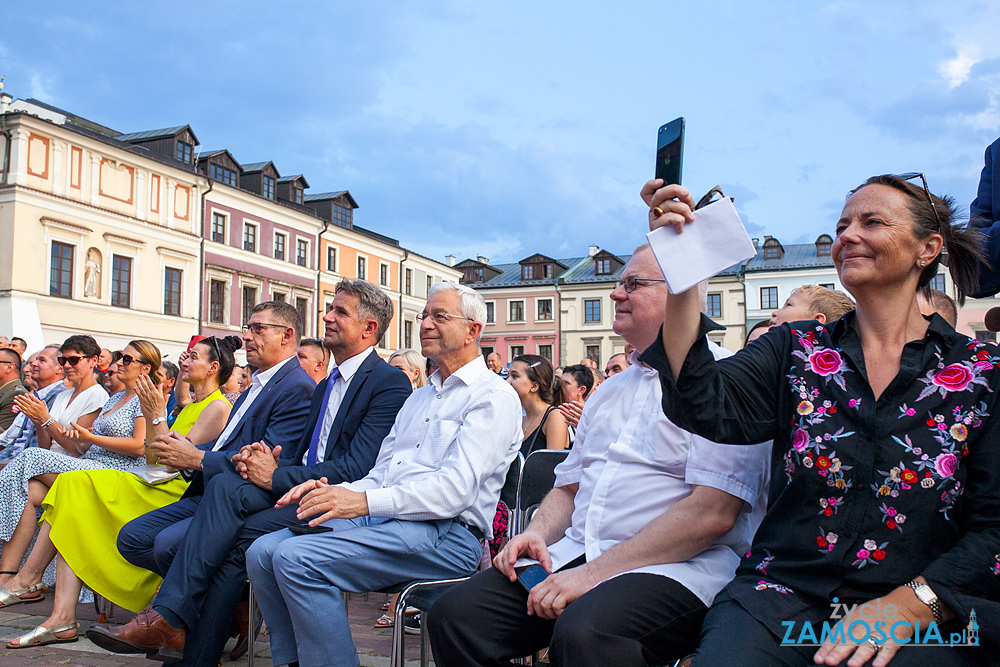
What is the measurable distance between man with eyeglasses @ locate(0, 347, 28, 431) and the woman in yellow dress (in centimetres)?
282

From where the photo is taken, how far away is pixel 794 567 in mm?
Result: 2082

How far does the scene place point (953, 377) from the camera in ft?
6.87

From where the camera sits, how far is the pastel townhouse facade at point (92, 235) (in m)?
25.9

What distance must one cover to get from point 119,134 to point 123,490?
36153mm

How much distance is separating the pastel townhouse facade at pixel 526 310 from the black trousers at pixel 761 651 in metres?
49.6

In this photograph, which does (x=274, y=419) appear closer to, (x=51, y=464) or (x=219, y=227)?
(x=51, y=464)

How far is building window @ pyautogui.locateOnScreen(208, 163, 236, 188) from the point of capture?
3474 centimetres

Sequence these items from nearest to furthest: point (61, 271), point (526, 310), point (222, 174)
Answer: point (61, 271)
point (222, 174)
point (526, 310)

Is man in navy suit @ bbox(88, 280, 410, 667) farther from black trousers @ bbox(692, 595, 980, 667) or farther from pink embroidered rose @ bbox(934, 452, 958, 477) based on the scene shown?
pink embroidered rose @ bbox(934, 452, 958, 477)

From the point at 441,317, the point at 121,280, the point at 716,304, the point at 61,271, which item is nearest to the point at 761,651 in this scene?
the point at 441,317

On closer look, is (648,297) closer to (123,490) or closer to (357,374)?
(357,374)

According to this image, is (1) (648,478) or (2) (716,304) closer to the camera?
(1) (648,478)

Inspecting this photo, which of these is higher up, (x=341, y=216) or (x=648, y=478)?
(x=341, y=216)

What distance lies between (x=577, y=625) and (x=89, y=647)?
3.46 meters
